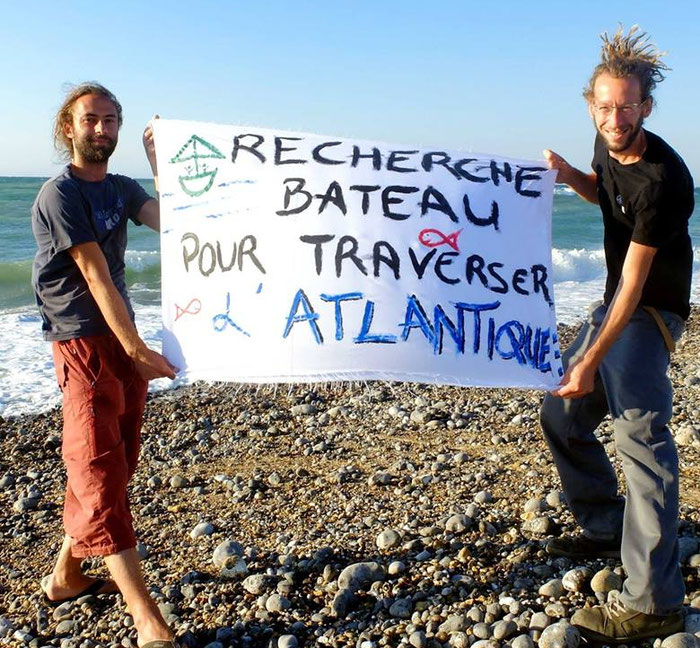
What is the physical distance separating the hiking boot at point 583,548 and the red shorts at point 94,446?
2.10 metres

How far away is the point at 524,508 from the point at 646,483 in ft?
4.55

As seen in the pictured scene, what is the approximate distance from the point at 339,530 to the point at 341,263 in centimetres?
178

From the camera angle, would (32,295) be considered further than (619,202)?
Yes

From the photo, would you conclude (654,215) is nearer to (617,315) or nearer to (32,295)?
(617,315)

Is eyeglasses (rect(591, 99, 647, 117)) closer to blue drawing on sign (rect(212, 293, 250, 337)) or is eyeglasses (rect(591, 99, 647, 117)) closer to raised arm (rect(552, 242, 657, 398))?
raised arm (rect(552, 242, 657, 398))

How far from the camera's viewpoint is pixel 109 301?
129 inches

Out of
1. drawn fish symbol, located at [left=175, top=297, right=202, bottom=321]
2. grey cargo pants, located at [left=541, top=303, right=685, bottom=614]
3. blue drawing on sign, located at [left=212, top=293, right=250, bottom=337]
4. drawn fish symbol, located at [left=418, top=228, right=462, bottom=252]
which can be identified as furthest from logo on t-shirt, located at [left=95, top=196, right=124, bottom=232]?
grey cargo pants, located at [left=541, top=303, right=685, bottom=614]

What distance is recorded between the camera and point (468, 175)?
354 cm

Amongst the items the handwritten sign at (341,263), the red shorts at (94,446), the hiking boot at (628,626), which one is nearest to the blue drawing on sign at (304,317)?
the handwritten sign at (341,263)

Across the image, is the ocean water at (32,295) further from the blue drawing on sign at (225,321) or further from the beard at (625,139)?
the beard at (625,139)

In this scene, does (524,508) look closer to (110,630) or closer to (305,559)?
(305,559)

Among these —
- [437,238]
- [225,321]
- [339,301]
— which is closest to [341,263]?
[339,301]

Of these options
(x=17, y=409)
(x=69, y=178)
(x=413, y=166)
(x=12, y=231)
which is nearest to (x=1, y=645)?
(x=69, y=178)

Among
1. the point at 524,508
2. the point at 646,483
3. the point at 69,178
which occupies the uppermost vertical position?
the point at 69,178
